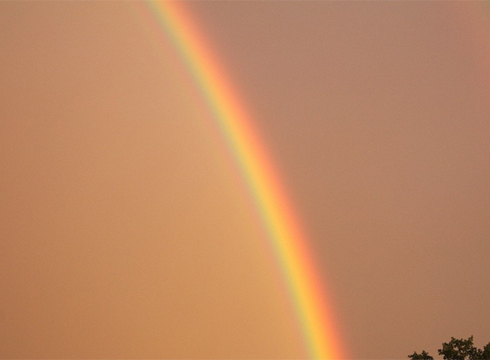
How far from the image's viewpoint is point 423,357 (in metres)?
27.5

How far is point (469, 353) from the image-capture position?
26.9m

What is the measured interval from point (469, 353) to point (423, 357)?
6.18 feet
